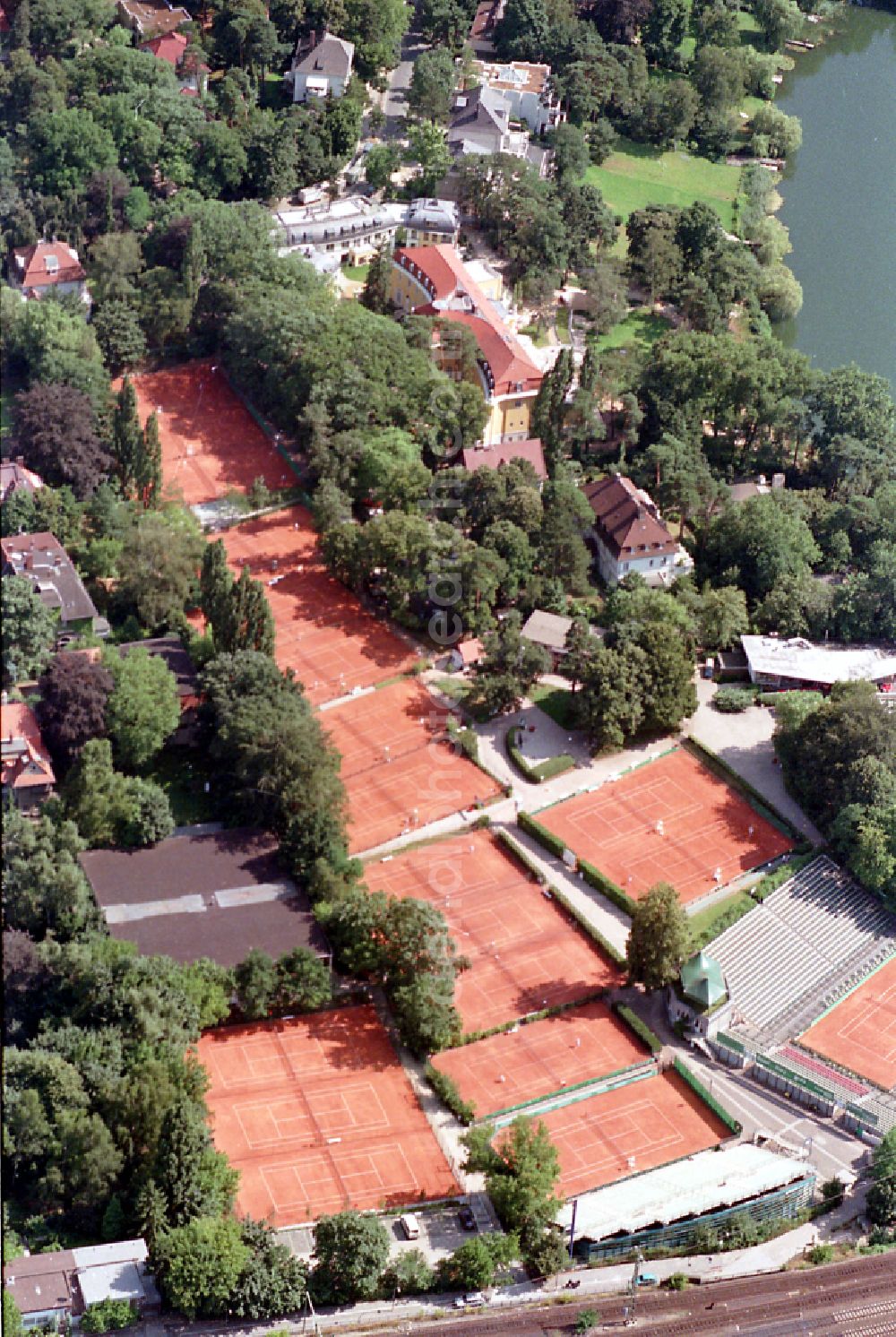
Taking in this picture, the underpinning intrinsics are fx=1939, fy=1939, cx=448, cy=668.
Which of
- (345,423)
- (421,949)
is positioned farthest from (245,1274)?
(345,423)

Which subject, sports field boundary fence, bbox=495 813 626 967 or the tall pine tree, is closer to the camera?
sports field boundary fence, bbox=495 813 626 967

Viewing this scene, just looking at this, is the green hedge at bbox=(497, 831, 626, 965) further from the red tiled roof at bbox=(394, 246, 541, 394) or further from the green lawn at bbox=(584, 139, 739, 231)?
the green lawn at bbox=(584, 139, 739, 231)

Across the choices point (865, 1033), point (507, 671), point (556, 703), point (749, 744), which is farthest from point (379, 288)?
point (865, 1033)

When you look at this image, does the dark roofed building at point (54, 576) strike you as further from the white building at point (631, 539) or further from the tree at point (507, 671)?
the white building at point (631, 539)

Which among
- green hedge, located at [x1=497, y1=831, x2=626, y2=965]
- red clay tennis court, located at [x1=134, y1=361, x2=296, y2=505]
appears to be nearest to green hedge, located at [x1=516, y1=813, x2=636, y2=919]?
green hedge, located at [x1=497, y1=831, x2=626, y2=965]

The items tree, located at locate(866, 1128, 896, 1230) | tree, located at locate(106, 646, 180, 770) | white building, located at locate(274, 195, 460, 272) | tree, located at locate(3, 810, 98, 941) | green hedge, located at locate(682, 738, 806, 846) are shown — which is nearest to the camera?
tree, located at locate(866, 1128, 896, 1230)

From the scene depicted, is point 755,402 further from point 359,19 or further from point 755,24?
point 755,24

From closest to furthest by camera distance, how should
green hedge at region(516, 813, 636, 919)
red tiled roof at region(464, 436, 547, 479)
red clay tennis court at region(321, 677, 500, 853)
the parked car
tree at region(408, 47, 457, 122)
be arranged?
1. the parked car
2. green hedge at region(516, 813, 636, 919)
3. red clay tennis court at region(321, 677, 500, 853)
4. red tiled roof at region(464, 436, 547, 479)
5. tree at region(408, 47, 457, 122)
